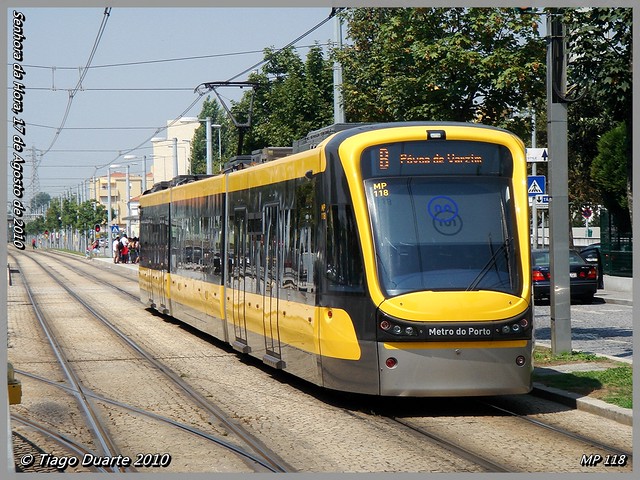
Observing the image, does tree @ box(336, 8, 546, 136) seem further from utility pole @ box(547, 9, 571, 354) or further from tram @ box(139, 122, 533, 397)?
tram @ box(139, 122, 533, 397)

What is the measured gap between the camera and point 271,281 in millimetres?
14547

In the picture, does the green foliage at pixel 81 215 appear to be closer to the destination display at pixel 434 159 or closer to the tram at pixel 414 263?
the tram at pixel 414 263

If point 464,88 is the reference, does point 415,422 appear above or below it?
below

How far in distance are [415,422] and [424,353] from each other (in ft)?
2.19

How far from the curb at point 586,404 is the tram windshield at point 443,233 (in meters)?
1.37

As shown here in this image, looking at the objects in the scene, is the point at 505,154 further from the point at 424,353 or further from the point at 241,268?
the point at 241,268

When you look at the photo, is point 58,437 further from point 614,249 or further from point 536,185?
point 614,249

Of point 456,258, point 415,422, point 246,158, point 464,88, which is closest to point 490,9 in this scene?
point 464,88

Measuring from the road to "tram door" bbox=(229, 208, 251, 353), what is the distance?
4.69 m

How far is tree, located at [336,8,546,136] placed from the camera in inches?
681

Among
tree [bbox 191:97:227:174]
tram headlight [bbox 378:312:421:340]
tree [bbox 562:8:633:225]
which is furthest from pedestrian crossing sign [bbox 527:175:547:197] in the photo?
tree [bbox 191:97:227:174]

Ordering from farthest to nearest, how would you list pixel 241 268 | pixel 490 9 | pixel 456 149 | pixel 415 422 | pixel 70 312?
1. pixel 70 312
2. pixel 490 9
3. pixel 241 268
4. pixel 456 149
5. pixel 415 422

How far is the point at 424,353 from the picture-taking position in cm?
1134

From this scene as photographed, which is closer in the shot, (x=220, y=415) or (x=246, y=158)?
(x=220, y=415)
